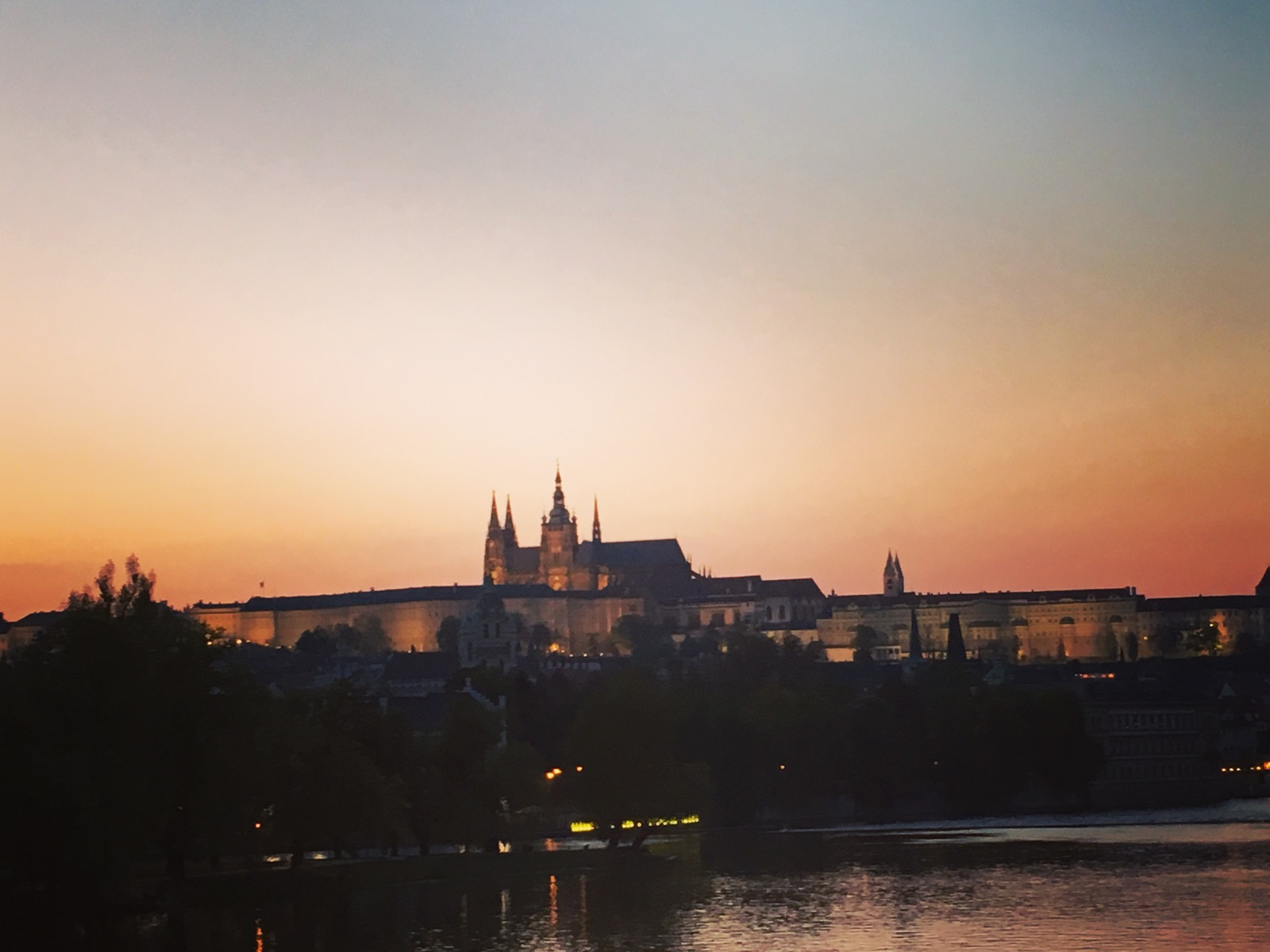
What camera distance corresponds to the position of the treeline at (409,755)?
5462cm

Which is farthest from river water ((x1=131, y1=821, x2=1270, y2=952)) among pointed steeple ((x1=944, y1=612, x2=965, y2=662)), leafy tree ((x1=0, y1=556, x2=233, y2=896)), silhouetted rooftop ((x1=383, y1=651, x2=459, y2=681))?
pointed steeple ((x1=944, y1=612, x2=965, y2=662))

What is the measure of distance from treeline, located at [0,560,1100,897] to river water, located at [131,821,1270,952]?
3.66 m

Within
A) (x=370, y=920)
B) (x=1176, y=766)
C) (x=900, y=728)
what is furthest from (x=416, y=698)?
(x=370, y=920)

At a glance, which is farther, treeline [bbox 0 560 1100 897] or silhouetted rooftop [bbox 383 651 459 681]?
silhouetted rooftop [bbox 383 651 459 681]

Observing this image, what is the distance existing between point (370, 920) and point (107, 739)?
852cm

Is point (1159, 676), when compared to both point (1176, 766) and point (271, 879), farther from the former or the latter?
point (271, 879)

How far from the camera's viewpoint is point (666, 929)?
55.1m

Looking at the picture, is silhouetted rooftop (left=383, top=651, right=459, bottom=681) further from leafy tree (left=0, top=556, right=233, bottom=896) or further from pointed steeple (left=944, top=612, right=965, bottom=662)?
leafy tree (left=0, top=556, right=233, bottom=896)

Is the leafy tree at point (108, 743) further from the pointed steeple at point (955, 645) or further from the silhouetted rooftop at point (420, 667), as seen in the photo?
the pointed steeple at point (955, 645)

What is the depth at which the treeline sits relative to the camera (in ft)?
179

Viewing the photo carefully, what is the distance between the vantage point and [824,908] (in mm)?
60406

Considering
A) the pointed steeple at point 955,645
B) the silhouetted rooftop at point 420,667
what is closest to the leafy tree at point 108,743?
the silhouetted rooftop at point 420,667

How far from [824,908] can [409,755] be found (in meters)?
24.9

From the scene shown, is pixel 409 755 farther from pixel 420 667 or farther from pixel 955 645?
pixel 955 645
